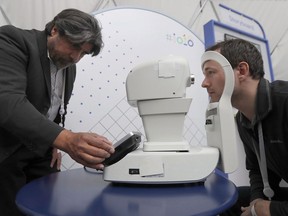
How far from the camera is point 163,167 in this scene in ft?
1.84

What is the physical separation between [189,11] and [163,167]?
149cm

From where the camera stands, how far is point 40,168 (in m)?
0.93

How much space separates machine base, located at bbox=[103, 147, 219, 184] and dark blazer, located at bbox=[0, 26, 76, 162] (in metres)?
0.16

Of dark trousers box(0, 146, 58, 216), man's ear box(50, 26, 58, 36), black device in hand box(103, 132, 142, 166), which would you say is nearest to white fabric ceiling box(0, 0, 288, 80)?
man's ear box(50, 26, 58, 36)

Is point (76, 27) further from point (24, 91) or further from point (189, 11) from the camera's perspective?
point (189, 11)

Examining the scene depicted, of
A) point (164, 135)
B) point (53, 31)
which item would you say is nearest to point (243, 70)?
point (164, 135)

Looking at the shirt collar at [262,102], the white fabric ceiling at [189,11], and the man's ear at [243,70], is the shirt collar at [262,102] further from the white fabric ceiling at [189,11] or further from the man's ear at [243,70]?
the white fabric ceiling at [189,11]

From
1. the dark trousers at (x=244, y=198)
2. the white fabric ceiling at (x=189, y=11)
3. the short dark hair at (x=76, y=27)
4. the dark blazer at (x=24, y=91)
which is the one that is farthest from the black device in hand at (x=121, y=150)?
the white fabric ceiling at (x=189, y=11)

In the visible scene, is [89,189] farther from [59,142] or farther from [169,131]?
[169,131]

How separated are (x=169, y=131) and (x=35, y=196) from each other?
0.32 metres

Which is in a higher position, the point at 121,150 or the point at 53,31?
the point at 53,31

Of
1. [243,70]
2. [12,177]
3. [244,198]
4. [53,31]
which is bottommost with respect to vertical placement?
[244,198]

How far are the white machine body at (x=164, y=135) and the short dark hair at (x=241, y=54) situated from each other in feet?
0.64

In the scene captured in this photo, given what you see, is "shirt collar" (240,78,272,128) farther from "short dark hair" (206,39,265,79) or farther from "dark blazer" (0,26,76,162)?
"dark blazer" (0,26,76,162)
